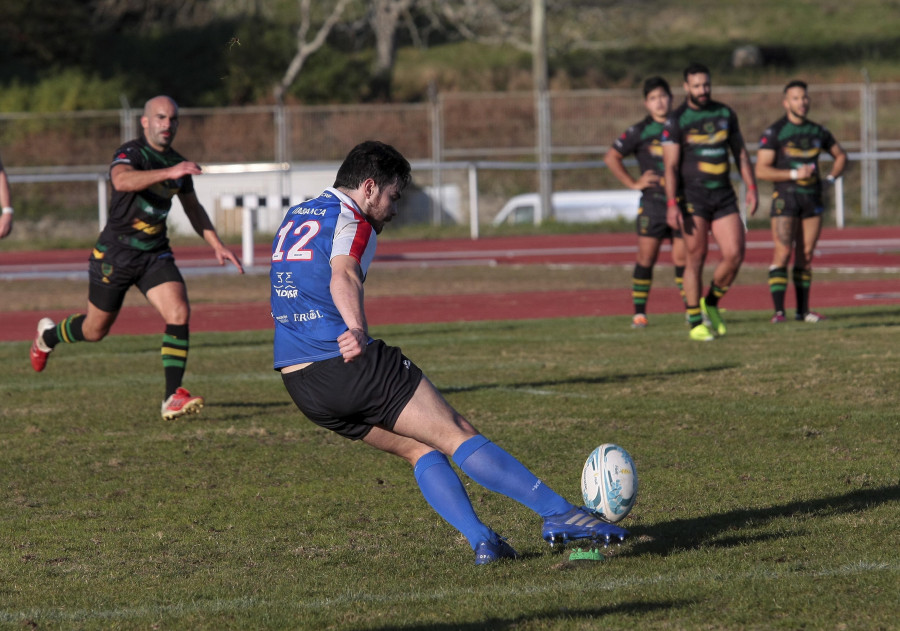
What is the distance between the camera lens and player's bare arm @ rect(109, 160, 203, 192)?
788 centimetres

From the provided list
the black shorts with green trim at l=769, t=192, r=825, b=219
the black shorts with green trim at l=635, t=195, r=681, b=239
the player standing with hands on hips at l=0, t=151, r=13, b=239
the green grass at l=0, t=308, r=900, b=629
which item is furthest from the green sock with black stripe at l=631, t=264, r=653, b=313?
the player standing with hands on hips at l=0, t=151, r=13, b=239

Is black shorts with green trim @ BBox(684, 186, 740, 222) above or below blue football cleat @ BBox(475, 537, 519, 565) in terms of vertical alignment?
above

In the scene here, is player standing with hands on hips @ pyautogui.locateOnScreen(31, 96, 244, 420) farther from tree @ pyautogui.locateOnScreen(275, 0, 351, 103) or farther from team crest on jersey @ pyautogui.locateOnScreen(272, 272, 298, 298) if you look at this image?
tree @ pyautogui.locateOnScreen(275, 0, 351, 103)

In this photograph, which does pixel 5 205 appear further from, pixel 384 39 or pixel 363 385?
pixel 384 39

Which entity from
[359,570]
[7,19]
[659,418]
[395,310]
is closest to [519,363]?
[659,418]

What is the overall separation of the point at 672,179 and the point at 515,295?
578 centimetres

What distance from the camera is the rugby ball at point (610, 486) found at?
5055 millimetres

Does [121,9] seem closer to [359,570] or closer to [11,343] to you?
[11,343]

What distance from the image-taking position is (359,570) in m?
4.85

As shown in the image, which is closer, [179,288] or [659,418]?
[659,418]

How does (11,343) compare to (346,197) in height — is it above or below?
below

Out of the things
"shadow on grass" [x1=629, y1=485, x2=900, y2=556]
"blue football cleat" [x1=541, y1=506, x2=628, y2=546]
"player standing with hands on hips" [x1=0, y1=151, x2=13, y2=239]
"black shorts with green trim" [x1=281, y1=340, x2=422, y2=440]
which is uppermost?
"player standing with hands on hips" [x1=0, y1=151, x2=13, y2=239]

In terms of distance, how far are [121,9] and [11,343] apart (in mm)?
36351

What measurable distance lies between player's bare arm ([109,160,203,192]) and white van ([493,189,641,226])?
2223cm
